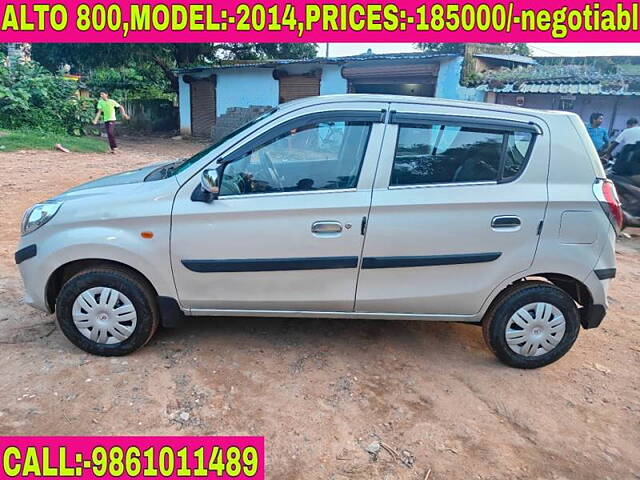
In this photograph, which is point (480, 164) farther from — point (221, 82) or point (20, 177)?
point (221, 82)

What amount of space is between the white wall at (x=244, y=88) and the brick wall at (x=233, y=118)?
16 centimetres

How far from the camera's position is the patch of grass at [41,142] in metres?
13.1

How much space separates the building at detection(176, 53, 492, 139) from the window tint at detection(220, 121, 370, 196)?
10.7 metres

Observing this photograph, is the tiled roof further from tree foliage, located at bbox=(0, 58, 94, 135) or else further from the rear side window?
tree foliage, located at bbox=(0, 58, 94, 135)

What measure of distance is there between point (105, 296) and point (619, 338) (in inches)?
152

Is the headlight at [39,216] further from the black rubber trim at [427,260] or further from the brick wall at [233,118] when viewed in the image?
the brick wall at [233,118]

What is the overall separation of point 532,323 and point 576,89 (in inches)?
400

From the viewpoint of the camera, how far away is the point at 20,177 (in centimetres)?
944

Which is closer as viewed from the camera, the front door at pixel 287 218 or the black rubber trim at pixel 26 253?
the front door at pixel 287 218

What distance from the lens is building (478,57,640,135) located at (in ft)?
36.8

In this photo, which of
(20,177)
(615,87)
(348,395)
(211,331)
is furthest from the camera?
(615,87)

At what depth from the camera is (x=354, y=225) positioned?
10.2ft

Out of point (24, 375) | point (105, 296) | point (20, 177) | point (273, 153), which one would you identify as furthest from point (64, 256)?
point (20, 177)

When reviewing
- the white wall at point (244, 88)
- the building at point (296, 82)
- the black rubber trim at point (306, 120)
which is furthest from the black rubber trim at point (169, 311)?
the white wall at point (244, 88)
